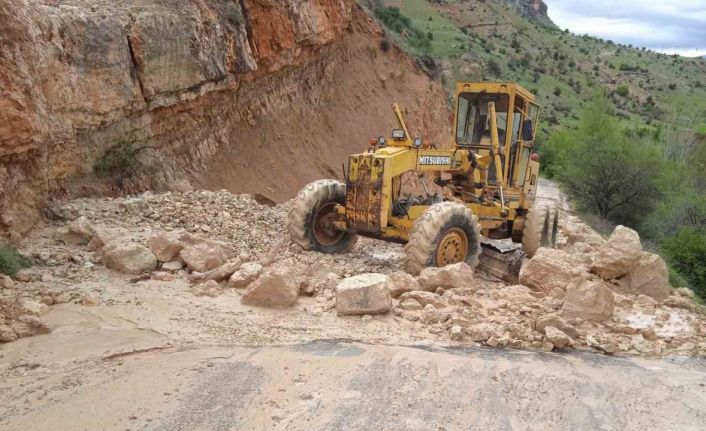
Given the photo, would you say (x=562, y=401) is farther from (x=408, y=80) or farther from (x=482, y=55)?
(x=482, y=55)

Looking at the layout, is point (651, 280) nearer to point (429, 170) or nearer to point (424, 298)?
point (429, 170)

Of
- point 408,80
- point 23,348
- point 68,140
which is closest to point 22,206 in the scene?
point 68,140

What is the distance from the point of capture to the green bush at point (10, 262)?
6.15 meters

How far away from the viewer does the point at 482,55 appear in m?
45.3

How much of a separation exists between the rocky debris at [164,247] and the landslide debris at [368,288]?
1 centimetres

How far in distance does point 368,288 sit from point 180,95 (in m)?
7.43

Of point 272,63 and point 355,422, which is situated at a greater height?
point 272,63

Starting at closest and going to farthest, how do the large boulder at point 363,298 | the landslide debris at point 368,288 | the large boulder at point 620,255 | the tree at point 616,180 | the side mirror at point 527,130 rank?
the landslide debris at point 368,288 < the large boulder at point 363,298 < the large boulder at point 620,255 < the side mirror at point 527,130 < the tree at point 616,180

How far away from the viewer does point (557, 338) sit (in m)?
5.89

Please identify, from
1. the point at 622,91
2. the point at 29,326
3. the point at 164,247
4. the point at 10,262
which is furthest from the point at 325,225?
the point at 622,91

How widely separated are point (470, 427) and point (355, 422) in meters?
0.80

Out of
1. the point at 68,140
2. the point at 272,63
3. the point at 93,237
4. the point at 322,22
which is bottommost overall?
the point at 93,237

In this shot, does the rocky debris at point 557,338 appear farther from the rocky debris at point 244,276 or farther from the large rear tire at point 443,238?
the rocky debris at point 244,276

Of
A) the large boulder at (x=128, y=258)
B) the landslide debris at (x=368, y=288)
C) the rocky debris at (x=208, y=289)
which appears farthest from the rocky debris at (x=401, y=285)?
the large boulder at (x=128, y=258)
